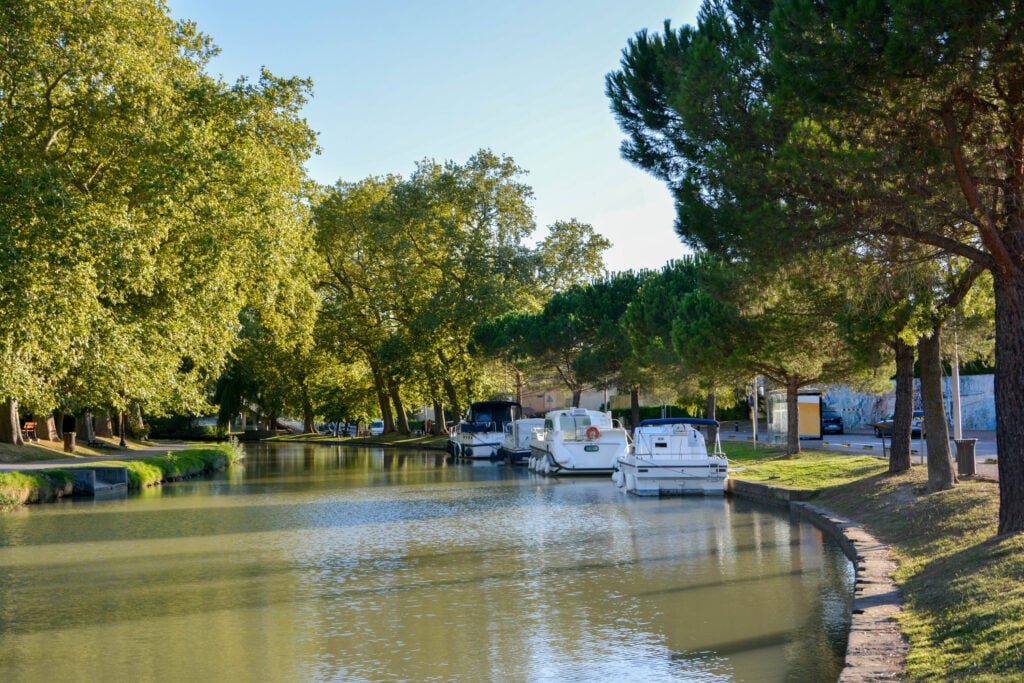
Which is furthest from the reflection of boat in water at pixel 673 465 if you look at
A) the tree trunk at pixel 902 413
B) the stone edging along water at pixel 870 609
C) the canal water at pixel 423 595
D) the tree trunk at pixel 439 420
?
the tree trunk at pixel 439 420

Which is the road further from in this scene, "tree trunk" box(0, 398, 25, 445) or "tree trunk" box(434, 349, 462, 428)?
"tree trunk" box(0, 398, 25, 445)

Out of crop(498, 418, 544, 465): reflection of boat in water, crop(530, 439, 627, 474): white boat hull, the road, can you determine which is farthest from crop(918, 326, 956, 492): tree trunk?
crop(498, 418, 544, 465): reflection of boat in water

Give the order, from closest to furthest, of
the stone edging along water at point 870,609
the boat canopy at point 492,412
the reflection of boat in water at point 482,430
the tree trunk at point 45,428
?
1. the stone edging along water at point 870,609
2. the tree trunk at point 45,428
3. the reflection of boat in water at point 482,430
4. the boat canopy at point 492,412

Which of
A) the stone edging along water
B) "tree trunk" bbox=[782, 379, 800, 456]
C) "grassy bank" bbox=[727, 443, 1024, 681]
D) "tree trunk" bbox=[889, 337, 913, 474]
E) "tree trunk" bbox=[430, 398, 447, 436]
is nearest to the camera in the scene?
"grassy bank" bbox=[727, 443, 1024, 681]

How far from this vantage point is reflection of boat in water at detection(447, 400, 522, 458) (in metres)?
50.1

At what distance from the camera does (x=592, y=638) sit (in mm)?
10367

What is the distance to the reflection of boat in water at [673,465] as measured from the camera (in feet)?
87.8

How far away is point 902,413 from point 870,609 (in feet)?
42.4

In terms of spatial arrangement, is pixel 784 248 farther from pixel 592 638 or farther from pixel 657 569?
pixel 592 638

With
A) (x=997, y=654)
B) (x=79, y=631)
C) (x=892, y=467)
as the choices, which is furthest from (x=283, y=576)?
(x=892, y=467)

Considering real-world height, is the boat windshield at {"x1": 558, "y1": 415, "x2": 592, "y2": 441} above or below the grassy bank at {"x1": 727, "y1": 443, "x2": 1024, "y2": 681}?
above

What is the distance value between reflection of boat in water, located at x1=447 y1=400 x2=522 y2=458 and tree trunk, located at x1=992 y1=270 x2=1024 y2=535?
3803 centimetres

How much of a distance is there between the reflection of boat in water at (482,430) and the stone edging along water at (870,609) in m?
31.9

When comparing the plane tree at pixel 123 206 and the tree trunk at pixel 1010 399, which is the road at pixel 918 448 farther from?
the plane tree at pixel 123 206
